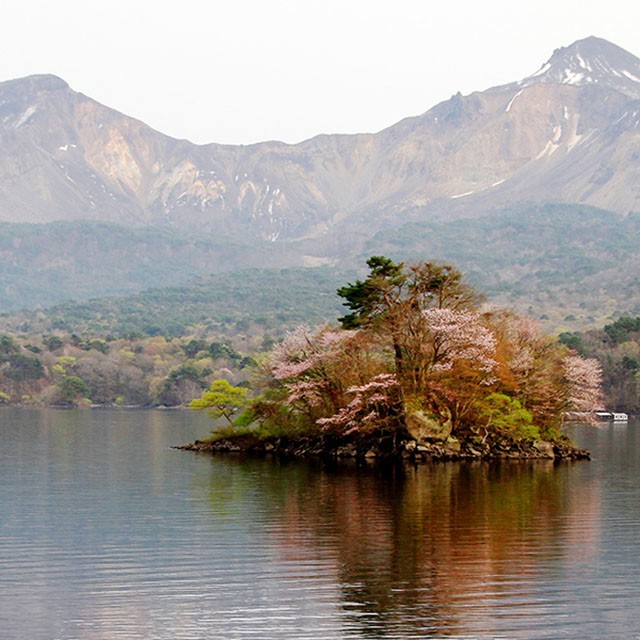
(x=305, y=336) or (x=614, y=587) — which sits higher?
(x=305, y=336)

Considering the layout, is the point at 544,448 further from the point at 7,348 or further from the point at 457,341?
the point at 7,348

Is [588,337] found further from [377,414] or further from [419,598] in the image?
[419,598]

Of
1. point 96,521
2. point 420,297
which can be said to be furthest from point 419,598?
point 420,297

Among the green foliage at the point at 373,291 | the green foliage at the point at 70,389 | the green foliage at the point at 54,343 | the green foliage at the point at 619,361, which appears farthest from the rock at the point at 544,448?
the green foliage at the point at 54,343

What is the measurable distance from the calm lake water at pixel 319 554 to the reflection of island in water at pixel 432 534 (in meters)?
0.08

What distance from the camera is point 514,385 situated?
65.5 meters

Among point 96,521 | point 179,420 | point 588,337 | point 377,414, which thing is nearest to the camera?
point 96,521

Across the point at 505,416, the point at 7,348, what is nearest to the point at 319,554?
the point at 505,416

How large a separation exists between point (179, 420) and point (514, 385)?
215 ft

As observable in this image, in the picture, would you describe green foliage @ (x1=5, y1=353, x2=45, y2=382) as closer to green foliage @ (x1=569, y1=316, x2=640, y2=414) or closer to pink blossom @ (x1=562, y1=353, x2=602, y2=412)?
green foliage @ (x1=569, y1=316, x2=640, y2=414)

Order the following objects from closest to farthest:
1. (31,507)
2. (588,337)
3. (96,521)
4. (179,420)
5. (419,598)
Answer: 1. (419,598)
2. (96,521)
3. (31,507)
4. (179,420)
5. (588,337)

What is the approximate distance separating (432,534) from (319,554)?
4871mm

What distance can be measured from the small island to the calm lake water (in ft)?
16.5

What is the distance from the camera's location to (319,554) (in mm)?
Result: 32375
